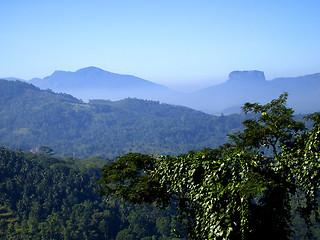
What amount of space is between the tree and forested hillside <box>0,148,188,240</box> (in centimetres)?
4867

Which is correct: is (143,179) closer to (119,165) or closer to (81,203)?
(119,165)

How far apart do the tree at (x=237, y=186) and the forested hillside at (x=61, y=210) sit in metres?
48.7

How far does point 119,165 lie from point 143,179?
1416 millimetres

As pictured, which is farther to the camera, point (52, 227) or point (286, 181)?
point (52, 227)

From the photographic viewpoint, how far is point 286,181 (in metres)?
7.27

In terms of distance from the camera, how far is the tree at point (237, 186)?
639 centimetres

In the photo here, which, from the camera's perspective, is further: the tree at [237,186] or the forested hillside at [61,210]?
the forested hillside at [61,210]

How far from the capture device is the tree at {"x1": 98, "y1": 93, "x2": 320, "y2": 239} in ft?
21.0

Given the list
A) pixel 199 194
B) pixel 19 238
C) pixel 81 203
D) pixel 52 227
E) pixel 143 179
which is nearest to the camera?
pixel 199 194

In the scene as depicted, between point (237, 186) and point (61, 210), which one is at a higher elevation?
point (237, 186)

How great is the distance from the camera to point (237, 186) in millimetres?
6414

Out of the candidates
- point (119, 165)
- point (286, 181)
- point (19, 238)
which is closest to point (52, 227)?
point (19, 238)

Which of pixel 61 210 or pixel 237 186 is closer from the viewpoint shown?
pixel 237 186

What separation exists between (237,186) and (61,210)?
69.5m
